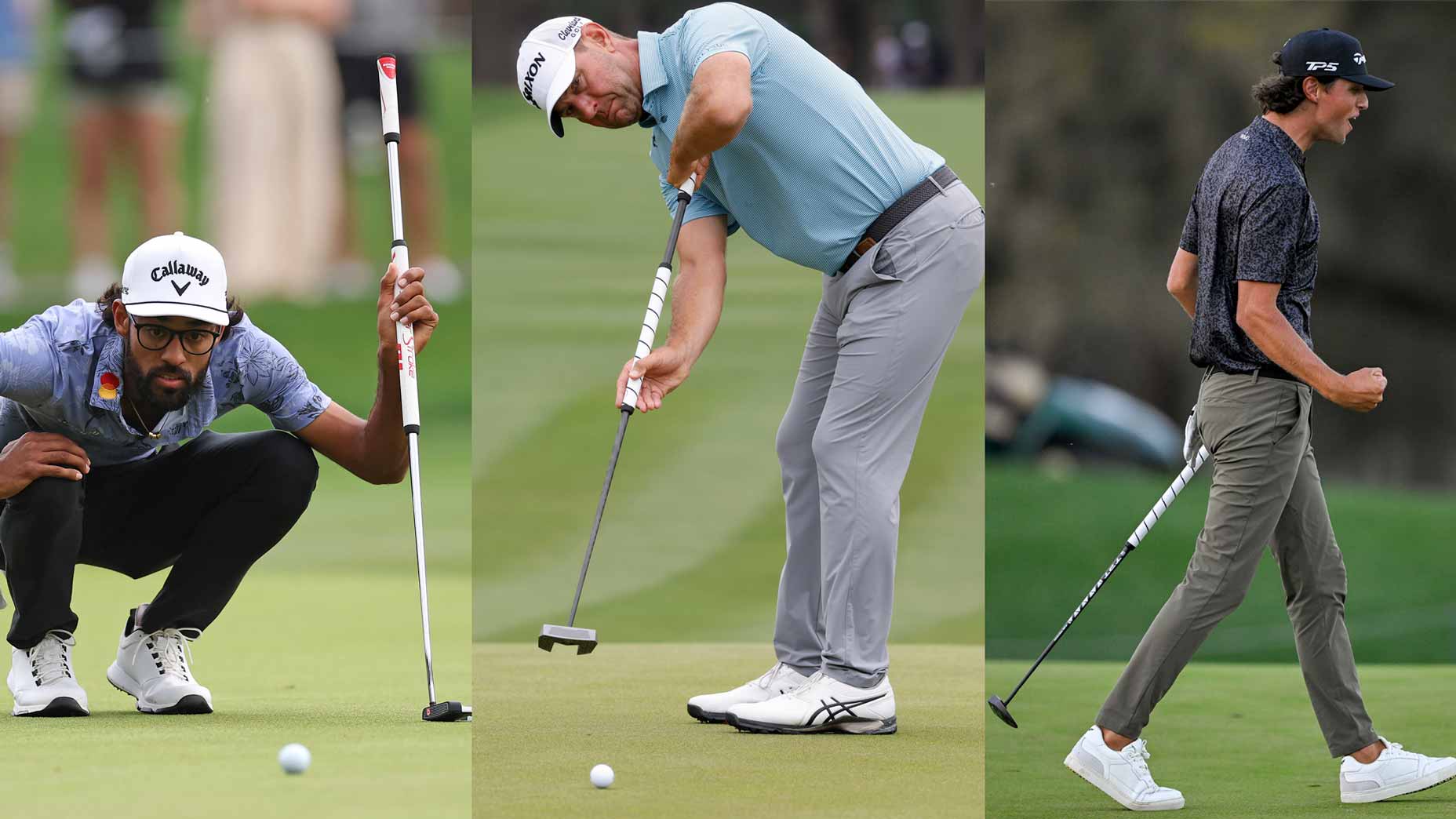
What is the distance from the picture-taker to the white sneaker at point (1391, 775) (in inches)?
141

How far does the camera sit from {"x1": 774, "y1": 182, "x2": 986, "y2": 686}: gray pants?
387 cm

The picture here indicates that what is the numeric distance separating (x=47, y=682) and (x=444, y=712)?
872 mm

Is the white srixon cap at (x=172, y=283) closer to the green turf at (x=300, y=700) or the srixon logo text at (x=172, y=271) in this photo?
the srixon logo text at (x=172, y=271)

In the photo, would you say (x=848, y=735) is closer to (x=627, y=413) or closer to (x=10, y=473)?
(x=627, y=413)

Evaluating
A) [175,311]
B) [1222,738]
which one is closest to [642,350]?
[175,311]

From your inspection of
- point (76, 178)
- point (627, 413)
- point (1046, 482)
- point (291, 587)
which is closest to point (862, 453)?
point (627, 413)

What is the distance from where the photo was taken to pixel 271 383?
417 centimetres

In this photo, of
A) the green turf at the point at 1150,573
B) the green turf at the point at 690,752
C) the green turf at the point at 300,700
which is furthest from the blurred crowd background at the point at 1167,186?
the green turf at the point at 690,752

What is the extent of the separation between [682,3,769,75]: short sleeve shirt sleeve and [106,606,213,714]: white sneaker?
162cm

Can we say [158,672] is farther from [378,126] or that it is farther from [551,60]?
[378,126]

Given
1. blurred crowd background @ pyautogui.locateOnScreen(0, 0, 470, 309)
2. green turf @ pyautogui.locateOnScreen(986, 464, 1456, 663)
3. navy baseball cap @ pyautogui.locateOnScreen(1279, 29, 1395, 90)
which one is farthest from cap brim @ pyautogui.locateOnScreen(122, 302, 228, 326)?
blurred crowd background @ pyautogui.locateOnScreen(0, 0, 470, 309)

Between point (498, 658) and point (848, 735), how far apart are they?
1592 millimetres

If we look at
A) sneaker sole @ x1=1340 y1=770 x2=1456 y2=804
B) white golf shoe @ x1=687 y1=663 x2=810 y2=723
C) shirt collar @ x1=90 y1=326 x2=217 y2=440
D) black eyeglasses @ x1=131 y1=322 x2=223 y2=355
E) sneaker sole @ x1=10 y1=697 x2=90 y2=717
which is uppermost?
black eyeglasses @ x1=131 y1=322 x2=223 y2=355

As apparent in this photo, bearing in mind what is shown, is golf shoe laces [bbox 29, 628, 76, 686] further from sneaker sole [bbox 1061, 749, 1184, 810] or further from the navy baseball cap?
the navy baseball cap
